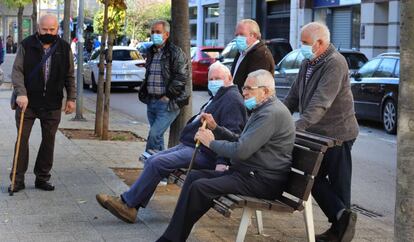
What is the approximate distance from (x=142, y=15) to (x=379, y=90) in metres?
49.0

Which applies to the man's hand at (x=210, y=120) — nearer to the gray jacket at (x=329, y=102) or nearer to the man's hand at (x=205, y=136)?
the man's hand at (x=205, y=136)

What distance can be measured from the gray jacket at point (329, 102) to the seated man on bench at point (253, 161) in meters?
0.40

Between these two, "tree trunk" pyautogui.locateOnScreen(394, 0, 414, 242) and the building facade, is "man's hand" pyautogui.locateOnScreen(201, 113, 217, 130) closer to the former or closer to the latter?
"tree trunk" pyautogui.locateOnScreen(394, 0, 414, 242)

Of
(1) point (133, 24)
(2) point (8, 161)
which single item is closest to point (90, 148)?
(2) point (8, 161)

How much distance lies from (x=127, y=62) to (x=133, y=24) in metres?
37.4

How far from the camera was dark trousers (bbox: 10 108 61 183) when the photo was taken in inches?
298

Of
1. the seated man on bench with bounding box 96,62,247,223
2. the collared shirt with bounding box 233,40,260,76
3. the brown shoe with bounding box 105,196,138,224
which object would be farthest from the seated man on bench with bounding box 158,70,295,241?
the collared shirt with bounding box 233,40,260,76

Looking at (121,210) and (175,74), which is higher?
(175,74)

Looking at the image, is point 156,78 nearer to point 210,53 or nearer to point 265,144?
point 265,144

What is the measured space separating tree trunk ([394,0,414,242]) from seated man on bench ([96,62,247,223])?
216 centimetres

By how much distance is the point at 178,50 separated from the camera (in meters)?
8.01

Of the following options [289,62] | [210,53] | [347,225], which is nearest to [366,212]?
[347,225]

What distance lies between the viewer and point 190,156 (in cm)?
645

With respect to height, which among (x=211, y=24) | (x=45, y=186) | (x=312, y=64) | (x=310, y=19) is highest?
(x=211, y=24)
